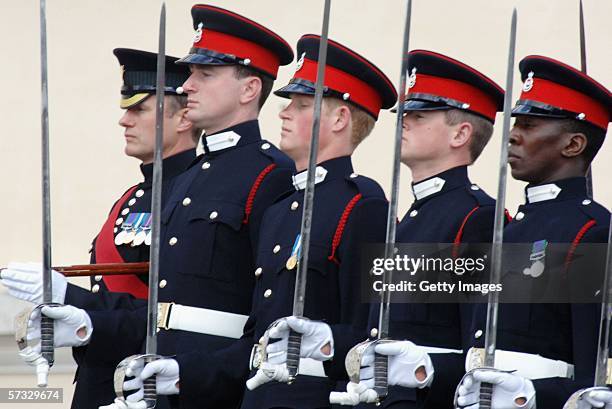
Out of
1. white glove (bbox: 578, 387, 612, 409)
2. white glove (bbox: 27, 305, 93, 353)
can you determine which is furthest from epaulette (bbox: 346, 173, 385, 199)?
white glove (bbox: 578, 387, 612, 409)

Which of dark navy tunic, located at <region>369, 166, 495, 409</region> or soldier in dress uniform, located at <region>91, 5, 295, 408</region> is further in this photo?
soldier in dress uniform, located at <region>91, 5, 295, 408</region>

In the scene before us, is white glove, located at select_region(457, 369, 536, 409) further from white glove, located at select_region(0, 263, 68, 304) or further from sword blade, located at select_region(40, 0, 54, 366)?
white glove, located at select_region(0, 263, 68, 304)

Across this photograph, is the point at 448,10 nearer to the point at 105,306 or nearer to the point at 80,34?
the point at 80,34

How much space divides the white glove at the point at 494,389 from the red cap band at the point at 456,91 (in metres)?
1.44

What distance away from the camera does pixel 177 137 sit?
8789 mm

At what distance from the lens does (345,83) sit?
771 centimetres

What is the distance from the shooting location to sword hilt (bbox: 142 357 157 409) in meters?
7.07

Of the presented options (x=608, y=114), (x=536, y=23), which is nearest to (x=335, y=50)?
(x=608, y=114)

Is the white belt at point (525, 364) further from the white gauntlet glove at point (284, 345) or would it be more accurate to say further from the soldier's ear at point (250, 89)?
the soldier's ear at point (250, 89)

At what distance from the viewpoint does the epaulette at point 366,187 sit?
24.5 feet

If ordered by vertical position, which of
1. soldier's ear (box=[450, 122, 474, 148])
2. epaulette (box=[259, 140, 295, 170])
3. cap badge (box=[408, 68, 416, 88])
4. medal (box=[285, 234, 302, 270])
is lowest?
medal (box=[285, 234, 302, 270])

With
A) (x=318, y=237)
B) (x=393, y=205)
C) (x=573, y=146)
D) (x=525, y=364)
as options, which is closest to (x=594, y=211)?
(x=573, y=146)

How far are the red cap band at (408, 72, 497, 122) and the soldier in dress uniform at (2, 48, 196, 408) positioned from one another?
1412 millimetres

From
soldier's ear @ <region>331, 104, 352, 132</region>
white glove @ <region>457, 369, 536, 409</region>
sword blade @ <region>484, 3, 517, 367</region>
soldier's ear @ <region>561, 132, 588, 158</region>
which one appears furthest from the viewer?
soldier's ear @ <region>331, 104, 352, 132</region>
